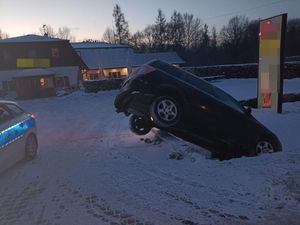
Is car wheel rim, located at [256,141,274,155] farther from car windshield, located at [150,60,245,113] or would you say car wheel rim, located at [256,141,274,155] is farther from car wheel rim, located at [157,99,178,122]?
car wheel rim, located at [157,99,178,122]

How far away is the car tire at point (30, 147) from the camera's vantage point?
8.89 m

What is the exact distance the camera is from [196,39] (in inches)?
3885

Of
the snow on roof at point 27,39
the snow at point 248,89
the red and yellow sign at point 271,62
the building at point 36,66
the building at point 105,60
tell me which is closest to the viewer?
the red and yellow sign at point 271,62

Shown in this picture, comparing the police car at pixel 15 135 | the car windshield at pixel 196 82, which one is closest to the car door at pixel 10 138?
the police car at pixel 15 135

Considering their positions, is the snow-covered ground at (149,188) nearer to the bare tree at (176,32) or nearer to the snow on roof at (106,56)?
the snow on roof at (106,56)

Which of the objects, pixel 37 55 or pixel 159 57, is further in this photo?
pixel 159 57

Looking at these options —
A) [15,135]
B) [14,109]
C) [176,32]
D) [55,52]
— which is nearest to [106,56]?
[55,52]

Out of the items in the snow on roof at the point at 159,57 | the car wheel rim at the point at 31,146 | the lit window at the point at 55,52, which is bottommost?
the car wheel rim at the point at 31,146

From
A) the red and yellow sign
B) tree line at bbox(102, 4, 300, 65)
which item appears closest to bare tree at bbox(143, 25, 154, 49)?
tree line at bbox(102, 4, 300, 65)

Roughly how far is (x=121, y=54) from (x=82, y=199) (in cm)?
5471

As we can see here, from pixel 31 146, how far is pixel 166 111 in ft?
10.6

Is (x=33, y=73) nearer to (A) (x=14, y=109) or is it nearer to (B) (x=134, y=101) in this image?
(A) (x=14, y=109)

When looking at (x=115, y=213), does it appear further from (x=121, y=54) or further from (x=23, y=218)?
(x=121, y=54)

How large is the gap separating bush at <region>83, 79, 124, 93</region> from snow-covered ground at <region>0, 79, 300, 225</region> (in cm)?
2891
